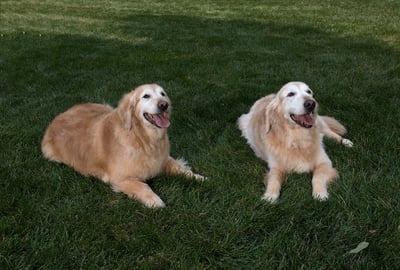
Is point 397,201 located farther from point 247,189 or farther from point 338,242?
point 247,189

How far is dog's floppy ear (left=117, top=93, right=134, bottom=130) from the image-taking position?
12.2 ft

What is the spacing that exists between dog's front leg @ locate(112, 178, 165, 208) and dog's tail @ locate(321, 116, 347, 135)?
6.98 feet

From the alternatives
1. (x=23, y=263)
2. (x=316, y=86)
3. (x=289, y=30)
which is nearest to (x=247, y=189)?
(x=23, y=263)

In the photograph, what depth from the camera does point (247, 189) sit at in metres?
3.66

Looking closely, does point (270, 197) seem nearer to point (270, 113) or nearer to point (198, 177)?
point (198, 177)

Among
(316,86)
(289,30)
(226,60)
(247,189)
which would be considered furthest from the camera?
(289,30)

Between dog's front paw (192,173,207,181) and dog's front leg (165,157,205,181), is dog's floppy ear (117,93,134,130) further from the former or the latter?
dog's front paw (192,173,207,181)

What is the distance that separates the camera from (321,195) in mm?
3457

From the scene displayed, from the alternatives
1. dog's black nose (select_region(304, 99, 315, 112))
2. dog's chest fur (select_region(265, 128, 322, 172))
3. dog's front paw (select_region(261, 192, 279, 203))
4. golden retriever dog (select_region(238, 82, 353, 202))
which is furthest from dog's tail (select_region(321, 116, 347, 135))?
dog's front paw (select_region(261, 192, 279, 203))

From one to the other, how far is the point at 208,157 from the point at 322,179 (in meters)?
1.09

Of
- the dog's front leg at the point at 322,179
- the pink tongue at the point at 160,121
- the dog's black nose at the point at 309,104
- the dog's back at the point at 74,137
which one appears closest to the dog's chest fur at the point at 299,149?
the dog's front leg at the point at 322,179

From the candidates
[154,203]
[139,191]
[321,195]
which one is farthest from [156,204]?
[321,195]

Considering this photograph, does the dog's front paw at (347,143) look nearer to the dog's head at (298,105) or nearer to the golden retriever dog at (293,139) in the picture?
the golden retriever dog at (293,139)

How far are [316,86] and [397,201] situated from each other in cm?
318
